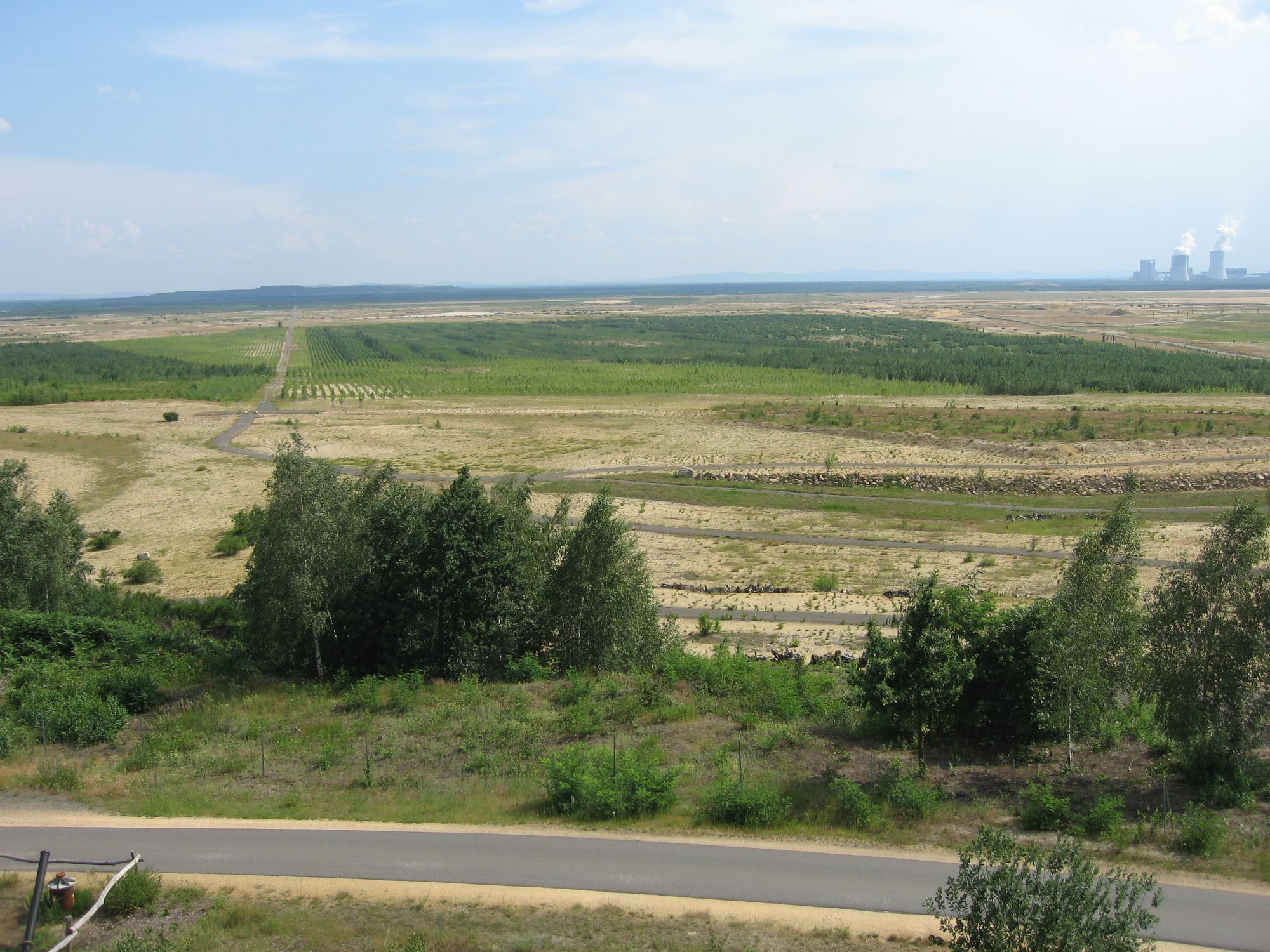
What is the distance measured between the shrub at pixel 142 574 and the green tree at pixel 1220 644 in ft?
146

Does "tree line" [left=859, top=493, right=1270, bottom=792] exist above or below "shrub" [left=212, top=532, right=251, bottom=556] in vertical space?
above

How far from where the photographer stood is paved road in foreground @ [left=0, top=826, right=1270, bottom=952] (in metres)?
15.9

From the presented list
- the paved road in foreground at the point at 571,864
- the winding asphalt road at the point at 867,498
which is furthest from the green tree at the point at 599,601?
the paved road in foreground at the point at 571,864

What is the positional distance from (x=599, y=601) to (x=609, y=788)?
33.7 ft

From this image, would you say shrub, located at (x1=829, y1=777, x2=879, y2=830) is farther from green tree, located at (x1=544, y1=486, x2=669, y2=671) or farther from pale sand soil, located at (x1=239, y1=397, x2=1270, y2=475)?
pale sand soil, located at (x1=239, y1=397, x2=1270, y2=475)

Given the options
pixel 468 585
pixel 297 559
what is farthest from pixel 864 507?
pixel 297 559

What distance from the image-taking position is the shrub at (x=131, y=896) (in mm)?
15828

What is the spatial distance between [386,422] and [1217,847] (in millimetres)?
86585

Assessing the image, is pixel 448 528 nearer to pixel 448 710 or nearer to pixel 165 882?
pixel 448 710

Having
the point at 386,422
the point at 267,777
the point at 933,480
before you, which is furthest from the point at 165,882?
the point at 386,422

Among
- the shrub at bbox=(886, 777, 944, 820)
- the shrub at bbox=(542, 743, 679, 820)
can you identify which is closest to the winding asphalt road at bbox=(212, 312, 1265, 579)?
the shrub at bbox=(886, 777, 944, 820)

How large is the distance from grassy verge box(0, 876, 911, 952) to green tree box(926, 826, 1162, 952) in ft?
8.47

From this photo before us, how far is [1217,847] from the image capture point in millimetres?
17203

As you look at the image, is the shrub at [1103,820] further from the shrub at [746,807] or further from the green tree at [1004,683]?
the shrub at [746,807]
